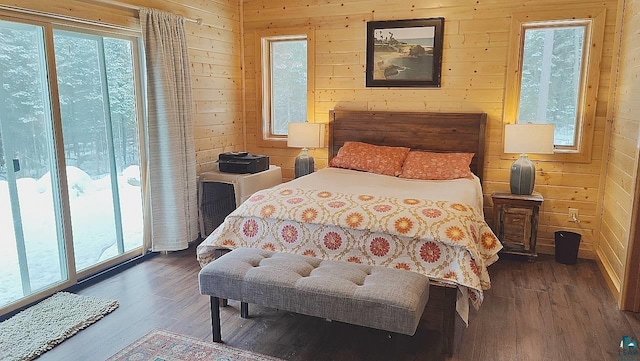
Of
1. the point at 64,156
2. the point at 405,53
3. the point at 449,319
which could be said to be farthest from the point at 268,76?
the point at 449,319

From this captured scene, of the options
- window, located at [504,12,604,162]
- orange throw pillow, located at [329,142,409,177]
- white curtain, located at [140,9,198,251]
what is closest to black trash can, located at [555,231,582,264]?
window, located at [504,12,604,162]

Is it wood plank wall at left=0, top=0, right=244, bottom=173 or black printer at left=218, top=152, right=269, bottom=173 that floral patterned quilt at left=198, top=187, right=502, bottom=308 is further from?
wood plank wall at left=0, top=0, right=244, bottom=173

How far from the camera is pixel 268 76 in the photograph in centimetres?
505

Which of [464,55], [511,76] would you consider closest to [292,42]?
[464,55]

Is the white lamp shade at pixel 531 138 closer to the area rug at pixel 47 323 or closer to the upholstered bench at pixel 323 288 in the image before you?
the upholstered bench at pixel 323 288

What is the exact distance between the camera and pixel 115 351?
98.3 inches

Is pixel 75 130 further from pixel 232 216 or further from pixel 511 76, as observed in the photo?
pixel 511 76

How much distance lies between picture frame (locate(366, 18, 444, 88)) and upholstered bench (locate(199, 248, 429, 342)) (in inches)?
97.2

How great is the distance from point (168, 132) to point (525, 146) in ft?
9.93

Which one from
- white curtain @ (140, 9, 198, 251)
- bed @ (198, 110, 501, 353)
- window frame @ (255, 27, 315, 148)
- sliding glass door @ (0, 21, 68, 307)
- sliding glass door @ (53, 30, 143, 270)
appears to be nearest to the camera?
bed @ (198, 110, 501, 353)

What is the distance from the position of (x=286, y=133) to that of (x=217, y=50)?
1.16m

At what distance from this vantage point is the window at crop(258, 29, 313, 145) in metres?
4.86

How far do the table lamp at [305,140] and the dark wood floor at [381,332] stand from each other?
1.67m

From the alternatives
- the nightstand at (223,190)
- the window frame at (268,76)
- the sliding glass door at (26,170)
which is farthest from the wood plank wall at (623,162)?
the sliding glass door at (26,170)
